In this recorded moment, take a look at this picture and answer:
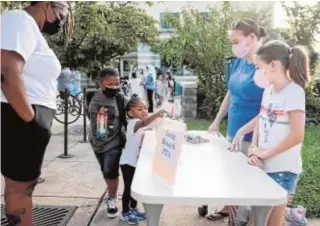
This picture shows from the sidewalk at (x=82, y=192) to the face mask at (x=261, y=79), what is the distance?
1303 millimetres

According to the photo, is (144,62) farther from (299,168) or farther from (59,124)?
(299,168)

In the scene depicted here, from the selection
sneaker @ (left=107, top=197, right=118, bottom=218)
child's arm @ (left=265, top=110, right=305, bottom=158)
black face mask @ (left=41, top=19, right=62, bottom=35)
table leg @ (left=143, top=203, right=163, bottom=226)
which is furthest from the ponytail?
sneaker @ (left=107, top=197, right=118, bottom=218)

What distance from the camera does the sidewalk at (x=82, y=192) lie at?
3.45 m

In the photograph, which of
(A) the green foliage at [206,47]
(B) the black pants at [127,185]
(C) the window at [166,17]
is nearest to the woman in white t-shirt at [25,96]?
(B) the black pants at [127,185]

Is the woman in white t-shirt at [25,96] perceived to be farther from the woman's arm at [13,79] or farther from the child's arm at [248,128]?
the child's arm at [248,128]

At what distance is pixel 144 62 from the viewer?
25.0 metres

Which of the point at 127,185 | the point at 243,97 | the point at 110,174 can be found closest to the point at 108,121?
the point at 110,174

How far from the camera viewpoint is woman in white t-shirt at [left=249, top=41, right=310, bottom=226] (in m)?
2.21

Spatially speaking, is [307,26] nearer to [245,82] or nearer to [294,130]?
[245,82]

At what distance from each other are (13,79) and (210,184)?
1.05 metres

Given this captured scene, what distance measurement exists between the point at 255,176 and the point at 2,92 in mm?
1334

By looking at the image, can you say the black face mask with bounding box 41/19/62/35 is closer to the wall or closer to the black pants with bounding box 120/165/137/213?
the black pants with bounding box 120/165/137/213

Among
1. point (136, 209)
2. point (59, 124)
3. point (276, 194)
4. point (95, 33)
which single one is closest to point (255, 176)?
point (276, 194)

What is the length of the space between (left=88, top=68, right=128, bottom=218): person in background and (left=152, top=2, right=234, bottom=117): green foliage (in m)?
6.24
